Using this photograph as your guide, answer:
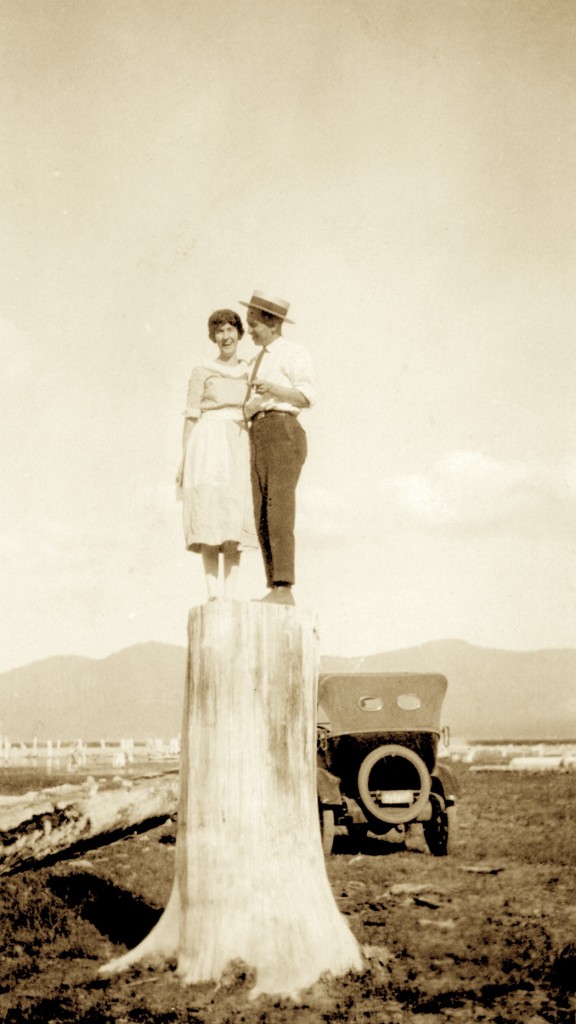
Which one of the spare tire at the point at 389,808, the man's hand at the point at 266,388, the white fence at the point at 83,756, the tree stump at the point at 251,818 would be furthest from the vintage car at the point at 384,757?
the white fence at the point at 83,756

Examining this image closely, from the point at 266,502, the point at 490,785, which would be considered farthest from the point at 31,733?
the point at 266,502

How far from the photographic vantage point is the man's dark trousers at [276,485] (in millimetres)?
5676

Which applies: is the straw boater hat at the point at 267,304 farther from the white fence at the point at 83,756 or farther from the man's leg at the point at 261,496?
the white fence at the point at 83,756

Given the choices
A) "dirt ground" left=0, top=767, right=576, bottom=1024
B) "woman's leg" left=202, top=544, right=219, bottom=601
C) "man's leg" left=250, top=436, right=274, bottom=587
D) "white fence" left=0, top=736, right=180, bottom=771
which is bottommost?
"white fence" left=0, top=736, right=180, bottom=771

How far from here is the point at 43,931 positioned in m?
6.09

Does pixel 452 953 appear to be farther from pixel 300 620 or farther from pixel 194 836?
pixel 300 620

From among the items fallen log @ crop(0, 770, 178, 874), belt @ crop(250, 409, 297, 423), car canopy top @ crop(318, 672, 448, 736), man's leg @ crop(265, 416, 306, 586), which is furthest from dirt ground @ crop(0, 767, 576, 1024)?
belt @ crop(250, 409, 297, 423)

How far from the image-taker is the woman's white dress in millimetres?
5855

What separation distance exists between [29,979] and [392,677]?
517 cm

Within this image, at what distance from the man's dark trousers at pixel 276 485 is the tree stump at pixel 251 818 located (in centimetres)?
46

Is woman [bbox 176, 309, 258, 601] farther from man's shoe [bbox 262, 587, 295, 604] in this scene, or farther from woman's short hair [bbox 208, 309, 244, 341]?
man's shoe [bbox 262, 587, 295, 604]

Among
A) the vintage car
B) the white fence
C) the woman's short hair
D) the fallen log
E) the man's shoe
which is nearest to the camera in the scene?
the man's shoe

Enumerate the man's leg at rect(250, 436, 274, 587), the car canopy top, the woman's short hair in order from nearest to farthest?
1. the man's leg at rect(250, 436, 274, 587)
2. the woman's short hair
3. the car canopy top

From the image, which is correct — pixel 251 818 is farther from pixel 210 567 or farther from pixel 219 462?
pixel 219 462
